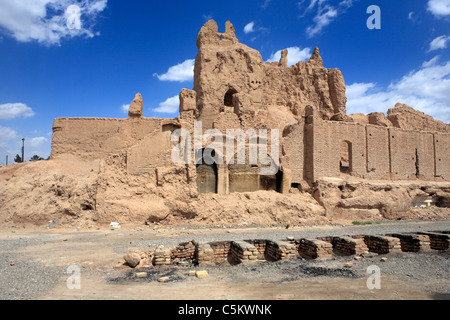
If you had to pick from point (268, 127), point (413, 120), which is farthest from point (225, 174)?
point (413, 120)

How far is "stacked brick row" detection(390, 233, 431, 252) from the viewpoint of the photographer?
351 inches

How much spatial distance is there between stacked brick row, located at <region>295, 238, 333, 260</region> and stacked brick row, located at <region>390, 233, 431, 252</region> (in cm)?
280

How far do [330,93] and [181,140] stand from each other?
23.9 metres

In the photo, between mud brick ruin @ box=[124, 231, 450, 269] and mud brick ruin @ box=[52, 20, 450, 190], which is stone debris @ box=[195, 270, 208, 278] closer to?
mud brick ruin @ box=[124, 231, 450, 269]

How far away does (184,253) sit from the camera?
787 centimetres

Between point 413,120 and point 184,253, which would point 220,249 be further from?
point 413,120

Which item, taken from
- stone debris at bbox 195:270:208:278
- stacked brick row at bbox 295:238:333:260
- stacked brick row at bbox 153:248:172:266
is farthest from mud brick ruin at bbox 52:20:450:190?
stone debris at bbox 195:270:208:278

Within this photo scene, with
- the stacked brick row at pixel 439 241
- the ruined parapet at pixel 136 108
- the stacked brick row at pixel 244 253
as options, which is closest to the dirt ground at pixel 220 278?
the stacked brick row at pixel 244 253

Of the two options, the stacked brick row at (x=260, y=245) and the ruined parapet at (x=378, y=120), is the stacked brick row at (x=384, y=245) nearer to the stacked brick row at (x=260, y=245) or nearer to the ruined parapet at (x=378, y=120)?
the stacked brick row at (x=260, y=245)

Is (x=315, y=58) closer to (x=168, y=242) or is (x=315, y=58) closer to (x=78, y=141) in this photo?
(x=78, y=141)

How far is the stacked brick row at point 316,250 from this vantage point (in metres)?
7.96

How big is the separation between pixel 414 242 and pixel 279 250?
4305 millimetres

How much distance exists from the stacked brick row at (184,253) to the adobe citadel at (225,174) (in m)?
6.58

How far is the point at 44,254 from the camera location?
8094mm
